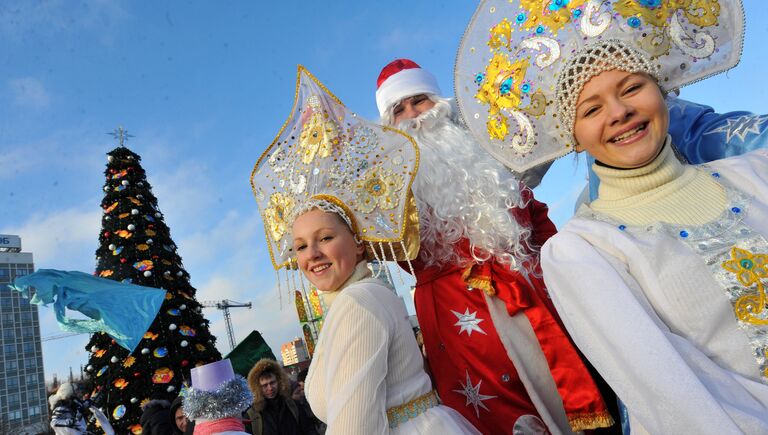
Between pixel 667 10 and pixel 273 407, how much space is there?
547cm

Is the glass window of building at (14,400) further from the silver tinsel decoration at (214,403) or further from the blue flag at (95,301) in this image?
the silver tinsel decoration at (214,403)

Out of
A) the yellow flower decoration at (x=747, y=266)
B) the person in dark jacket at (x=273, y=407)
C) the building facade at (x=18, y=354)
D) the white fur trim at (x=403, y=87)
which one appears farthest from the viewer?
the building facade at (x=18, y=354)

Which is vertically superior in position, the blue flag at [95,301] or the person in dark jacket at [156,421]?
the blue flag at [95,301]

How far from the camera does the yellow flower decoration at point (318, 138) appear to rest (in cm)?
292

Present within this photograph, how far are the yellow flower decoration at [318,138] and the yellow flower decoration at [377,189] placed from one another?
266 mm

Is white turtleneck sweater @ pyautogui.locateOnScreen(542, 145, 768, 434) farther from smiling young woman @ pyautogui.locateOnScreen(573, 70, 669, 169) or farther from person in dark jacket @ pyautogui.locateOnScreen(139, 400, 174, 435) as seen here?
person in dark jacket @ pyautogui.locateOnScreen(139, 400, 174, 435)

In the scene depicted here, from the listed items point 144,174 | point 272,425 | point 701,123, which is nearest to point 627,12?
point 701,123

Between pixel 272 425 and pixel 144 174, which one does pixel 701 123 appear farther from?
pixel 144 174

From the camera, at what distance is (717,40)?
7.00 feet

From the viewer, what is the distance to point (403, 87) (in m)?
3.88

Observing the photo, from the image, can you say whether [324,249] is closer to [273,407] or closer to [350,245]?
[350,245]

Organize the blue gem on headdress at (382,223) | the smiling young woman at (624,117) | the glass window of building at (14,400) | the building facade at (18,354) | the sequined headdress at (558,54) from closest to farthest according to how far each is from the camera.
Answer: the smiling young woman at (624,117), the sequined headdress at (558,54), the blue gem on headdress at (382,223), the glass window of building at (14,400), the building facade at (18,354)

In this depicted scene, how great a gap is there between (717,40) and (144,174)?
1065 centimetres

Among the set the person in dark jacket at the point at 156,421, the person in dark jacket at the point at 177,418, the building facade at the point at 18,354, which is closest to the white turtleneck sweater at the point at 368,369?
the person in dark jacket at the point at 177,418
